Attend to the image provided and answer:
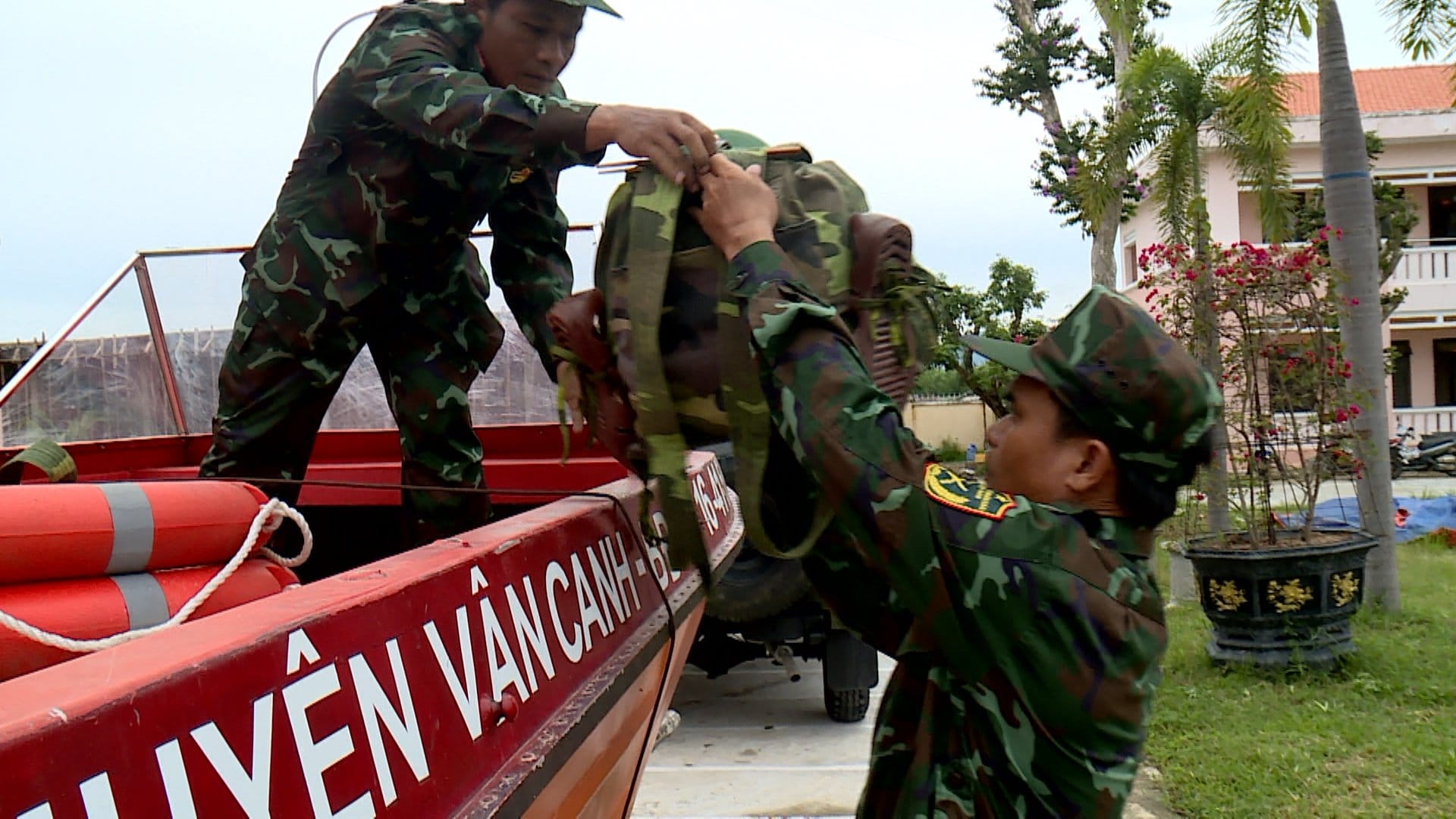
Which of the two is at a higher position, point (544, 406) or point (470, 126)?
point (470, 126)

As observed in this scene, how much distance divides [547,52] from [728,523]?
53.1 inches

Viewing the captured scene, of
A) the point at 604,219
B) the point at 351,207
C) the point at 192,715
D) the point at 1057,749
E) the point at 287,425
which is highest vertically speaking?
the point at 351,207

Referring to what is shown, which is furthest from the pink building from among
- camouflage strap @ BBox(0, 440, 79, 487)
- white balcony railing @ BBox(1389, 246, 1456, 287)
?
camouflage strap @ BBox(0, 440, 79, 487)

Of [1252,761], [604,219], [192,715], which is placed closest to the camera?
[192,715]

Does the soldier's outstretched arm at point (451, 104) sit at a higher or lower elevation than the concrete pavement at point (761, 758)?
higher

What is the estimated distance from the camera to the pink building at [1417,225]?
18672 millimetres

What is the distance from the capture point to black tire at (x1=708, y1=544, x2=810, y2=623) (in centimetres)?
436

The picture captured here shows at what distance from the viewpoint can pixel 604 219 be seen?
4.90 feet

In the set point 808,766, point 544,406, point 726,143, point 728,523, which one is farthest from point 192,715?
point 808,766

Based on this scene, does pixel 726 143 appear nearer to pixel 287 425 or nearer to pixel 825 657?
pixel 287 425

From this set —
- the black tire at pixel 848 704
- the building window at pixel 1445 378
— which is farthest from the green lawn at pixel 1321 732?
the building window at pixel 1445 378

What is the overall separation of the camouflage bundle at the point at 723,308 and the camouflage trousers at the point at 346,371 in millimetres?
950

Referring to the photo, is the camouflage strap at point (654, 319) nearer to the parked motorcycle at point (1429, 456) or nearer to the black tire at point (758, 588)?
the black tire at point (758, 588)

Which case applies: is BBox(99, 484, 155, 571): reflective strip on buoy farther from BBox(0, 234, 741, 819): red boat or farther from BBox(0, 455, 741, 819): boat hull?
BBox(0, 455, 741, 819): boat hull
